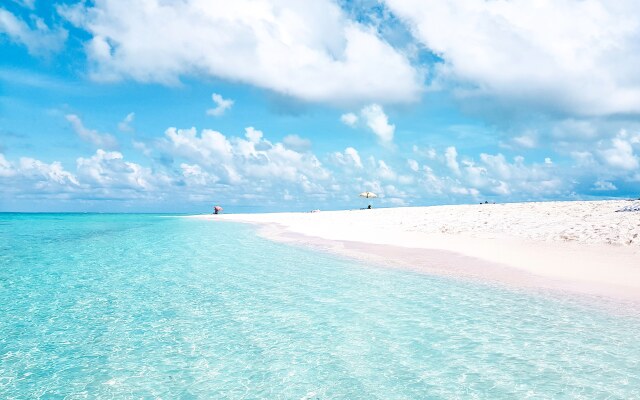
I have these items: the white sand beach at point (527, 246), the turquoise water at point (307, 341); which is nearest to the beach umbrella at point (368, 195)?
the white sand beach at point (527, 246)

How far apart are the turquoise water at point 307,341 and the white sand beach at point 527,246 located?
3.31 metres

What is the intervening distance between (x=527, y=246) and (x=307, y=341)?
817 inches

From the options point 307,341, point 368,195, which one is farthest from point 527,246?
point 368,195

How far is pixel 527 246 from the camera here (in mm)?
26188

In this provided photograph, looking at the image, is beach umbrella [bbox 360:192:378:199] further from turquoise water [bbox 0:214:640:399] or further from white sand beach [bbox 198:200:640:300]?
turquoise water [bbox 0:214:640:399]

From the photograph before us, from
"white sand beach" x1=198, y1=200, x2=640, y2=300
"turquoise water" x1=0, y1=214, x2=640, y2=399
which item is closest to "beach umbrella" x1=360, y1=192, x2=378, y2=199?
"white sand beach" x1=198, y1=200, x2=640, y2=300

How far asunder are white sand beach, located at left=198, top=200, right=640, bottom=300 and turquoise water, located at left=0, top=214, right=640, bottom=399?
3.31 m

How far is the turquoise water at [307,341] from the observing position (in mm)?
7676

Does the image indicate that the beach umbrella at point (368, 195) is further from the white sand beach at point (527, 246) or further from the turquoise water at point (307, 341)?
the turquoise water at point (307, 341)

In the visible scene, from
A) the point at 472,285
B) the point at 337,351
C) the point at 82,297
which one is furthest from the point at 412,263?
the point at 82,297

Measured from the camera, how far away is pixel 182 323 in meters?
11.7

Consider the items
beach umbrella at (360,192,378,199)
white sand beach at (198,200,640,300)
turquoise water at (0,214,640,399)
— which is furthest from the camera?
beach umbrella at (360,192,378,199)

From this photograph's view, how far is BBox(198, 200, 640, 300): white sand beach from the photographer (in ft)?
57.5

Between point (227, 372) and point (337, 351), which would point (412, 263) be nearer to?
point (337, 351)
